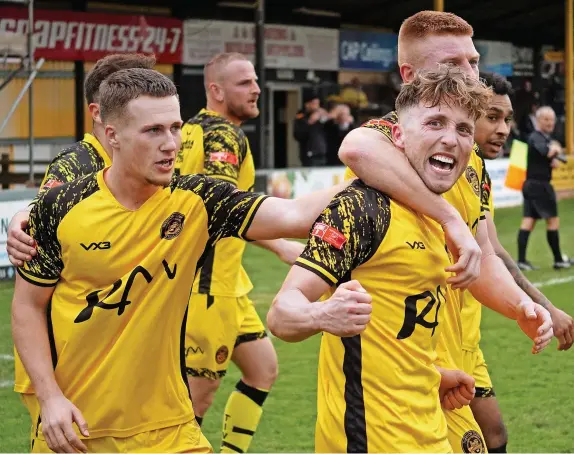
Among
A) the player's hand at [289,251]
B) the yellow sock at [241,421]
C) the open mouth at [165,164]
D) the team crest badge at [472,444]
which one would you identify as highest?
the open mouth at [165,164]

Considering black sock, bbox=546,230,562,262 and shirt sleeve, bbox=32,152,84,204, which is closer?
shirt sleeve, bbox=32,152,84,204

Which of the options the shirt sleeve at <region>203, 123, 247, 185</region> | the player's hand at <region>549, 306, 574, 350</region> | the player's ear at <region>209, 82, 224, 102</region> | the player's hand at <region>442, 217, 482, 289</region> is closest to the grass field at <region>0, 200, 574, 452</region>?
the shirt sleeve at <region>203, 123, 247, 185</region>

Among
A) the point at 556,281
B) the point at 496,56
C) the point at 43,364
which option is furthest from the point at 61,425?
the point at 496,56

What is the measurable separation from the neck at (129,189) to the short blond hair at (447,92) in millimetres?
985

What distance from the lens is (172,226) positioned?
4.15m

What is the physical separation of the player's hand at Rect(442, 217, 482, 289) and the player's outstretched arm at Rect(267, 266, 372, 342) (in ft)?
1.67

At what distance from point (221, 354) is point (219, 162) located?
3.85 ft

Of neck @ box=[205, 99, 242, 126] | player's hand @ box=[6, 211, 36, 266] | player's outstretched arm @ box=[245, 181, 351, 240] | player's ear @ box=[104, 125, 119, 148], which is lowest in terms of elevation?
player's hand @ box=[6, 211, 36, 266]

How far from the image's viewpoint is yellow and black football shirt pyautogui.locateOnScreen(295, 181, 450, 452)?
3.77 metres

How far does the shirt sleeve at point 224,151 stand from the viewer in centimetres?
678

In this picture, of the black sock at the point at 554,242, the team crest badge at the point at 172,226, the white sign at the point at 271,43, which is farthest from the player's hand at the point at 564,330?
the white sign at the point at 271,43

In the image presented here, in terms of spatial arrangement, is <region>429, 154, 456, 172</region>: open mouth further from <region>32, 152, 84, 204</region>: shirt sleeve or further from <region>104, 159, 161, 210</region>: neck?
<region>32, 152, 84, 204</region>: shirt sleeve

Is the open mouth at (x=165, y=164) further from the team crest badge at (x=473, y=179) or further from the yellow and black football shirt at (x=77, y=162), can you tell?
the team crest badge at (x=473, y=179)

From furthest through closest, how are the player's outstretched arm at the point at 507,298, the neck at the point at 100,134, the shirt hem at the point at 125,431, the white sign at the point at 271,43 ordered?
1. the white sign at the point at 271,43
2. the neck at the point at 100,134
3. the player's outstretched arm at the point at 507,298
4. the shirt hem at the point at 125,431
